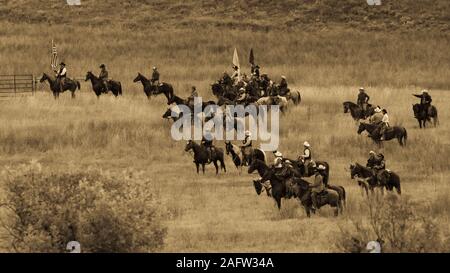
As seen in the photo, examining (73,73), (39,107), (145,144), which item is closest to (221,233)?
(145,144)

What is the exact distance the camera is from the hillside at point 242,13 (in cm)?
8350

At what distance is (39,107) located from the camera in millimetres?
47719

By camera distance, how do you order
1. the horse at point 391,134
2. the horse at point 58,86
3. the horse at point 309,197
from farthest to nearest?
the horse at point 58,86
the horse at point 391,134
the horse at point 309,197

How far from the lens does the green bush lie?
23.7 metres

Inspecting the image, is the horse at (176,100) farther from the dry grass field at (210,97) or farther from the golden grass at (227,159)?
the dry grass field at (210,97)

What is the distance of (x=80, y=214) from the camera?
79.4 feet

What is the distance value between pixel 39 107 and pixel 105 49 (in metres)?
24.5

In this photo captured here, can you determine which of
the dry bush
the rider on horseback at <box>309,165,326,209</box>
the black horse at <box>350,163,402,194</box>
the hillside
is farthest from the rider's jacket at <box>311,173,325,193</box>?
the hillside

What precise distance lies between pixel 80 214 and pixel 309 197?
22.0 ft

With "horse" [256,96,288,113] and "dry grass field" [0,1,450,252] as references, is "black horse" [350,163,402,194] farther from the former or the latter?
"horse" [256,96,288,113]

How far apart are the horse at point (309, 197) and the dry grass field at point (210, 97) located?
0.91 ft

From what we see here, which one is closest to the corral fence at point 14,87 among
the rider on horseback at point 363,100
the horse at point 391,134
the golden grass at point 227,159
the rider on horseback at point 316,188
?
the golden grass at point 227,159

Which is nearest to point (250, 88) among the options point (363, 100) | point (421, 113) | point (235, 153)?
point (363, 100)

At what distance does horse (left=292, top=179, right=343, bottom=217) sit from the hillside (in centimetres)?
5384
